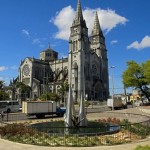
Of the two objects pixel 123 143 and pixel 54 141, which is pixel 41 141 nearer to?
pixel 54 141

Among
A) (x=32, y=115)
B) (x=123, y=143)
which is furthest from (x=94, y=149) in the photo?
(x=32, y=115)

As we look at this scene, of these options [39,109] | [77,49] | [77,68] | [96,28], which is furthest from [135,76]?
[96,28]

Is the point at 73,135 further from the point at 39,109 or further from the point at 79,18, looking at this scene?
the point at 79,18

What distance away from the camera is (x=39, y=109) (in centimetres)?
4034

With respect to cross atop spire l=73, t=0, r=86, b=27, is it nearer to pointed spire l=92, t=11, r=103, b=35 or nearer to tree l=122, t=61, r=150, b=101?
pointed spire l=92, t=11, r=103, b=35

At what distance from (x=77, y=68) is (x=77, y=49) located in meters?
8.02

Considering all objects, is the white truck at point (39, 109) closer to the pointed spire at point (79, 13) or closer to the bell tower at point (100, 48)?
the pointed spire at point (79, 13)

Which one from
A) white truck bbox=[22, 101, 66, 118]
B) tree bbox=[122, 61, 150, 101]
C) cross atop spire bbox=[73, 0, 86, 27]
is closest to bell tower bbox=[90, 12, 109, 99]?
cross atop spire bbox=[73, 0, 86, 27]

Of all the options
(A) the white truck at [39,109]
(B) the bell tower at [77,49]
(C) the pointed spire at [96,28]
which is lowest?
(A) the white truck at [39,109]

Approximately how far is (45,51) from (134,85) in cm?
7306

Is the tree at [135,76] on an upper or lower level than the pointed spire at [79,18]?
lower

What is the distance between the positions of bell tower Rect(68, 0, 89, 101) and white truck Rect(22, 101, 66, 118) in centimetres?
5897

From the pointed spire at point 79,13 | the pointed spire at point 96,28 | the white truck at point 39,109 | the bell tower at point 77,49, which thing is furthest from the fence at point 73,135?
the pointed spire at point 96,28

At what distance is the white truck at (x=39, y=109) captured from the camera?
1561 inches
